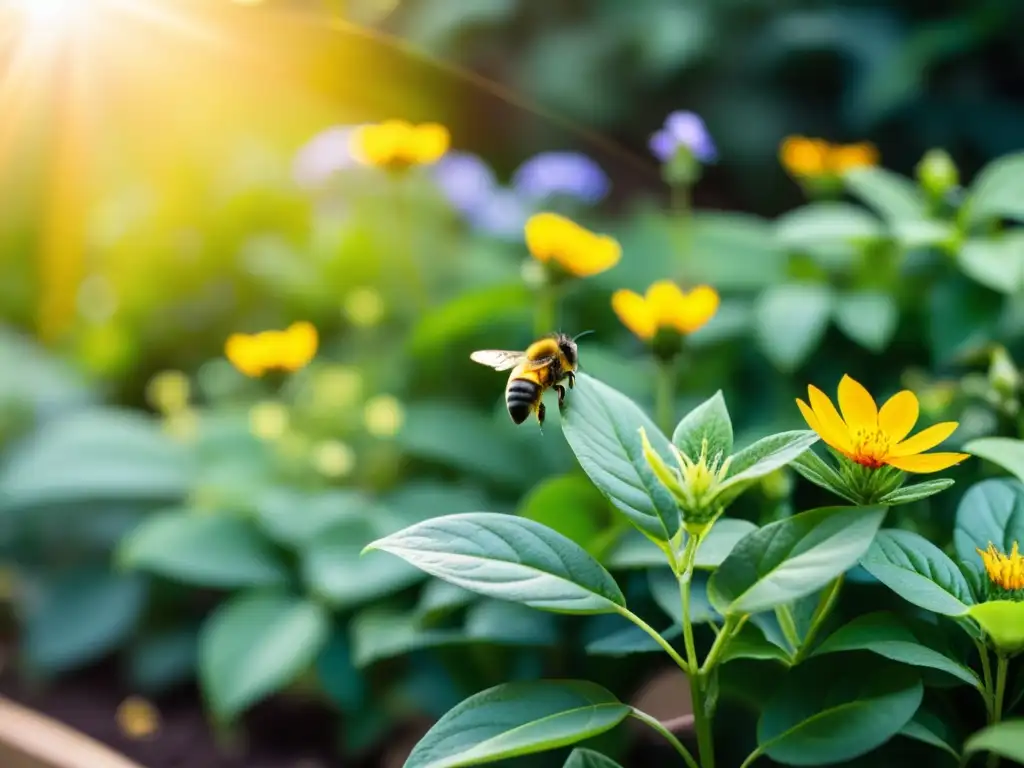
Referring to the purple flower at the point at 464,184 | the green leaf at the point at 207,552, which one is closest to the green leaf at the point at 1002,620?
the green leaf at the point at 207,552

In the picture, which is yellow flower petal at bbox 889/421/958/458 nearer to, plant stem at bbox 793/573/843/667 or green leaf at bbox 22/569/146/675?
plant stem at bbox 793/573/843/667

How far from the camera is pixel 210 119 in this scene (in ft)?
6.40

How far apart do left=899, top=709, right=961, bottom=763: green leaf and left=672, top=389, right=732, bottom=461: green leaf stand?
19cm

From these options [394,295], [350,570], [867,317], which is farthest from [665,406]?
[394,295]

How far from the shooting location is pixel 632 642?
0.64m

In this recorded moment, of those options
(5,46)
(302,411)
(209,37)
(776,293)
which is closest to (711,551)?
(776,293)

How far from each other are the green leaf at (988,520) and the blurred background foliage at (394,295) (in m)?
0.13

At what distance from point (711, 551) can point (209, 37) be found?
1.76 m

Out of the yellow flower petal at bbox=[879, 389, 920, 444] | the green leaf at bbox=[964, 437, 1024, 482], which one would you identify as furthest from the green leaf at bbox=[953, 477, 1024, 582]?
the yellow flower petal at bbox=[879, 389, 920, 444]

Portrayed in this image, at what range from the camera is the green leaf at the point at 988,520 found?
59cm

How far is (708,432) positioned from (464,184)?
953 mm

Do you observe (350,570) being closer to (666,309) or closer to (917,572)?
(666,309)

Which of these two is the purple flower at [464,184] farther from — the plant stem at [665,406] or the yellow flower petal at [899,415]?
the yellow flower petal at [899,415]

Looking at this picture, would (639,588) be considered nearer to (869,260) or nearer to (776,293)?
(776,293)
